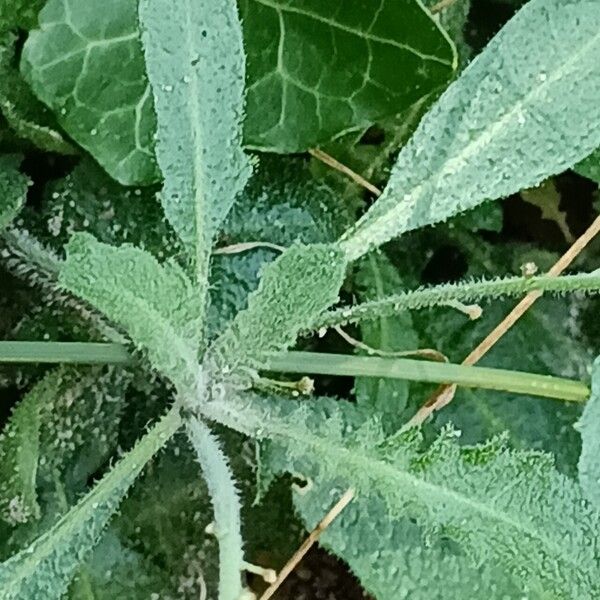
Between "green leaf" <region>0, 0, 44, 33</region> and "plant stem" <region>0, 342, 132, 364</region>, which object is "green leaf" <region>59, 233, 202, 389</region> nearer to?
"plant stem" <region>0, 342, 132, 364</region>

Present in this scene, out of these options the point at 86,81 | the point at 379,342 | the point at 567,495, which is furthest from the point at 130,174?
the point at 567,495

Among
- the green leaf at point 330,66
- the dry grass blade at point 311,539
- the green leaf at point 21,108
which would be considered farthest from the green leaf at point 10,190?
the dry grass blade at point 311,539

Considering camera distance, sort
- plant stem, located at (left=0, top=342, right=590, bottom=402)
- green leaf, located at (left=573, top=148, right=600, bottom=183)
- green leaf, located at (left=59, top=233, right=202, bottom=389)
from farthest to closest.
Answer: green leaf, located at (left=573, top=148, right=600, bottom=183) < plant stem, located at (left=0, top=342, right=590, bottom=402) < green leaf, located at (left=59, top=233, right=202, bottom=389)

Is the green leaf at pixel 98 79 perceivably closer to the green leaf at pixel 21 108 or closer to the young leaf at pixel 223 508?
the green leaf at pixel 21 108

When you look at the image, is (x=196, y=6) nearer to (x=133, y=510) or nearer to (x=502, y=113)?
(x=502, y=113)

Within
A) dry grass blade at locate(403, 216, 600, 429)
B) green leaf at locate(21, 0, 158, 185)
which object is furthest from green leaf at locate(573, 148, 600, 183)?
green leaf at locate(21, 0, 158, 185)

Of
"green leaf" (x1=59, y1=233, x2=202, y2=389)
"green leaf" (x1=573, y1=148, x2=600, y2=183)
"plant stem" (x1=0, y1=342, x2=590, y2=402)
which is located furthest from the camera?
"green leaf" (x1=573, y1=148, x2=600, y2=183)
